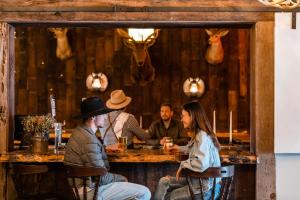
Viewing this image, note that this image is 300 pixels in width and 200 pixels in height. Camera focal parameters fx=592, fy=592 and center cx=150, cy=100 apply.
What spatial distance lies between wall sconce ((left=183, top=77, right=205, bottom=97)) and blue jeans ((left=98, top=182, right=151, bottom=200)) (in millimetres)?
5548

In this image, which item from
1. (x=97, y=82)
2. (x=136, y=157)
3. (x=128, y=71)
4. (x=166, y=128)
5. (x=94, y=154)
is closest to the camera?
(x=94, y=154)

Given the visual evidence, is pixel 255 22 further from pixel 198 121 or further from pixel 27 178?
pixel 27 178

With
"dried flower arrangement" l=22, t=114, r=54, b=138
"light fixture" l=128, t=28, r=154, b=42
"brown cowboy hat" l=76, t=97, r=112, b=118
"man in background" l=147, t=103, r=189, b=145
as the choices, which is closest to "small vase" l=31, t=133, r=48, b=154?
"dried flower arrangement" l=22, t=114, r=54, b=138

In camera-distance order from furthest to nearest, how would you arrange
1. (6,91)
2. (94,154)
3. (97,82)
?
(97,82) < (6,91) < (94,154)

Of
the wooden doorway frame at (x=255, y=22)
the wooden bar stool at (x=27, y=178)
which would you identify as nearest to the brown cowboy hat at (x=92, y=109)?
the wooden bar stool at (x=27, y=178)

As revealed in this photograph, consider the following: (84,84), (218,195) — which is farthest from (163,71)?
(218,195)

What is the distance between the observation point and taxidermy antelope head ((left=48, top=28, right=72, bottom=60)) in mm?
9844

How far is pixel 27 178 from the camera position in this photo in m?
5.46

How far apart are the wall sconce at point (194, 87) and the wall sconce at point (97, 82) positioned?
1.36 meters

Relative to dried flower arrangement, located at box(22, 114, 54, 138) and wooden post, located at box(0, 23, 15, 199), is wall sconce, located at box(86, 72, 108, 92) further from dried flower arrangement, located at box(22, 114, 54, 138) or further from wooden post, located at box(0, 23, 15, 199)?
dried flower arrangement, located at box(22, 114, 54, 138)

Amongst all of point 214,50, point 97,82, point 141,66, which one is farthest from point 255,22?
point 97,82

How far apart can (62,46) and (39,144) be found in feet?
16.3

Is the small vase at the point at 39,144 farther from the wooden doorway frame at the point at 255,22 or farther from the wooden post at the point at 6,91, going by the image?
the wooden doorway frame at the point at 255,22

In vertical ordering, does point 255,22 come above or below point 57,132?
above
